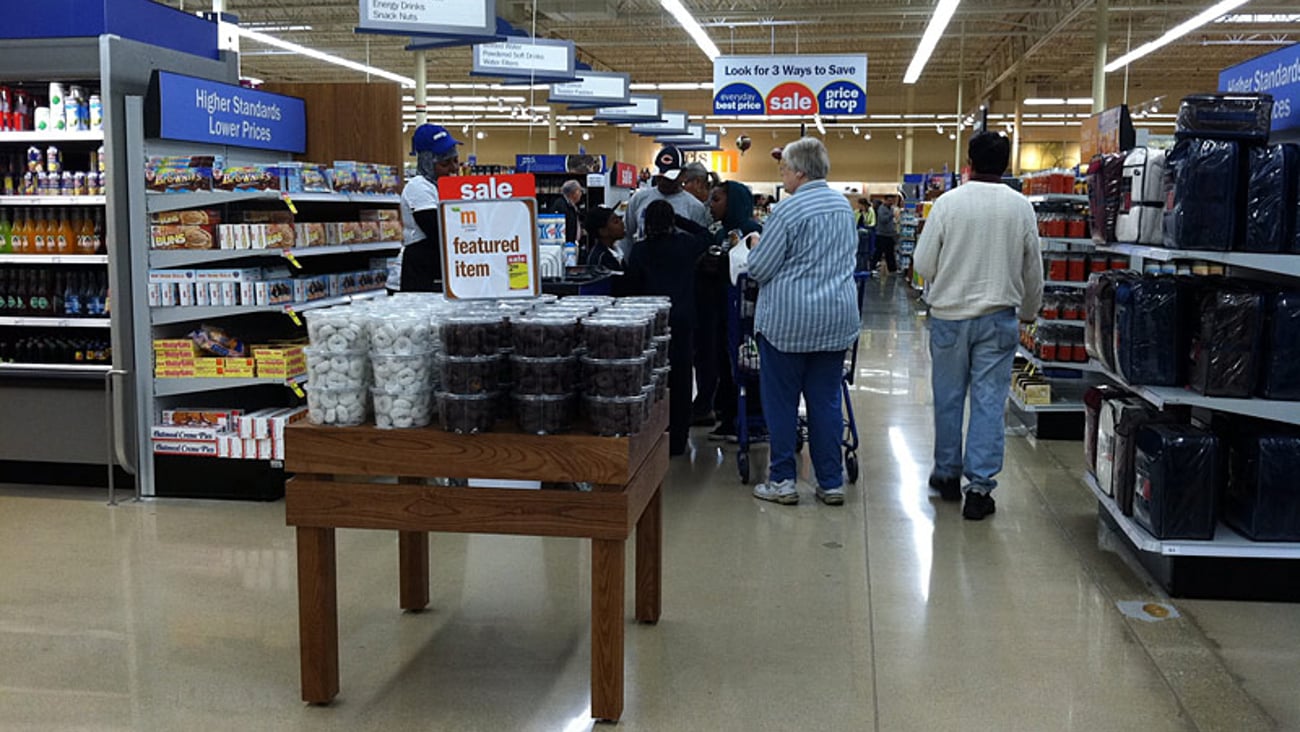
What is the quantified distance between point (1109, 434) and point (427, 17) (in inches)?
187

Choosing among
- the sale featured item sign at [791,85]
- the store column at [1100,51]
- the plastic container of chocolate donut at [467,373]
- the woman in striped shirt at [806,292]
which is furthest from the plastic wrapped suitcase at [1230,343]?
the store column at [1100,51]

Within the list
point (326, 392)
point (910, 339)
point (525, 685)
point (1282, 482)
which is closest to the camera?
point (326, 392)

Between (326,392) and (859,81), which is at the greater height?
(859,81)

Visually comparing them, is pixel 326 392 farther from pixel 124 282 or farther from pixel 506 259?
pixel 124 282

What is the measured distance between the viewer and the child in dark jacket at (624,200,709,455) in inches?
237

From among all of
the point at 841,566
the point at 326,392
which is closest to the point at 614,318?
the point at 326,392

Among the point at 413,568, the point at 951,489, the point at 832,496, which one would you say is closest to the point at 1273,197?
the point at 951,489

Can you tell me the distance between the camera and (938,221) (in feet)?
17.2

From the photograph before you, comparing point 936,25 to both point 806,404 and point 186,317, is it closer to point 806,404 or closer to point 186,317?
point 806,404

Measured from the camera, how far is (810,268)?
5.07m

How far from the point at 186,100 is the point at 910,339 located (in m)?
8.77

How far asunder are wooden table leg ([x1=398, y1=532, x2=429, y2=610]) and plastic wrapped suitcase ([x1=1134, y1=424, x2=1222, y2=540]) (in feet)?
8.50

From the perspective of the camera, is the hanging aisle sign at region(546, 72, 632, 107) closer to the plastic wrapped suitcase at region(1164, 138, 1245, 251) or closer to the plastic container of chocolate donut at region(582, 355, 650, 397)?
the plastic wrapped suitcase at region(1164, 138, 1245, 251)

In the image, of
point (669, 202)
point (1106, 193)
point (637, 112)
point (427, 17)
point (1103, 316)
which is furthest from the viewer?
point (637, 112)
